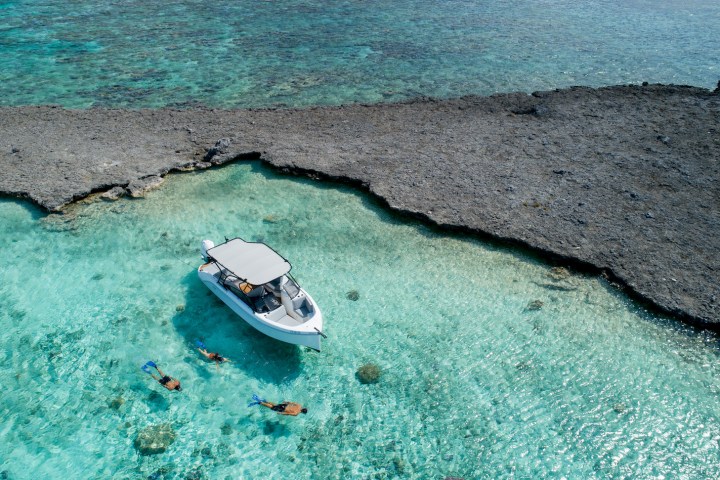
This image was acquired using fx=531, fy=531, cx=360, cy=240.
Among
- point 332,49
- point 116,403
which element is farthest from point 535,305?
point 332,49

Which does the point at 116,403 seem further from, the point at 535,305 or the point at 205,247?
the point at 535,305

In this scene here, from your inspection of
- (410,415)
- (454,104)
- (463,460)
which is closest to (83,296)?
(410,415)

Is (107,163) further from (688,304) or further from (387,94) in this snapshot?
(688,304)

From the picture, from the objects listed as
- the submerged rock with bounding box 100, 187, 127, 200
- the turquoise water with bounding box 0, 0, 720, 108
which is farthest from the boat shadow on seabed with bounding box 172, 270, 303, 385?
the turquoise water with bounding box 0, 0, 720, 108

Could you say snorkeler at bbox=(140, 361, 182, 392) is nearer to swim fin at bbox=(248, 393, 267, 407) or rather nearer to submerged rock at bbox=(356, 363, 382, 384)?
swim fin at bbox=(248, 393, 267, 407)

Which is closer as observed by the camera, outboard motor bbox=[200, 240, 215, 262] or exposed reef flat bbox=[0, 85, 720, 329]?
outboard motor bbox=[200, 240, 215, 262]

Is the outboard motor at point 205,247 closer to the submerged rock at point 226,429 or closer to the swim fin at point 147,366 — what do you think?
the swim fin at point 147,366
